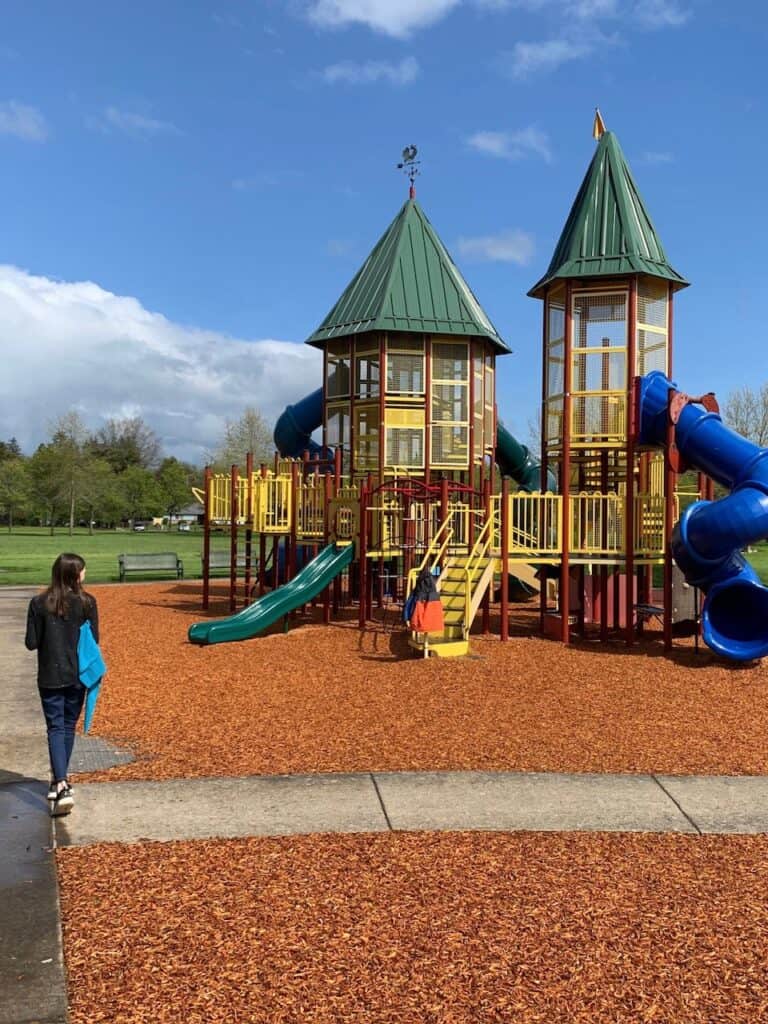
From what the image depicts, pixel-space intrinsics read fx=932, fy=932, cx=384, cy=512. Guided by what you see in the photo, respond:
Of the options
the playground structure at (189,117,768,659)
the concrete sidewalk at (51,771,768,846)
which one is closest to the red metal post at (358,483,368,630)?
the playground structure at (189,117,768,659)

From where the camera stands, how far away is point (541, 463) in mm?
16719

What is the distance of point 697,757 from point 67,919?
533 cm

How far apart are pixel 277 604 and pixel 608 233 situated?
26.7 ft

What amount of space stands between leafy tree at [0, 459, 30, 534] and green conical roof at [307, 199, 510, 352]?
6150 centimetres

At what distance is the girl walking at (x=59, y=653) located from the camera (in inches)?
245

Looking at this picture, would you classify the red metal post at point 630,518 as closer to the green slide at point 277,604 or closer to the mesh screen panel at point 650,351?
the mesh screen panel at point 650,351

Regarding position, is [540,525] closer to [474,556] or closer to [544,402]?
[474,556]

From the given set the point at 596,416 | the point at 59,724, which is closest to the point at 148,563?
the point at 596,416

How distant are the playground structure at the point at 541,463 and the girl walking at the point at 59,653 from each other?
6840mm

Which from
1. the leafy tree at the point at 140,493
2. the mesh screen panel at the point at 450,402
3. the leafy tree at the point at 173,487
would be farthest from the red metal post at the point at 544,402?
the leafy tree at the point at 140,493

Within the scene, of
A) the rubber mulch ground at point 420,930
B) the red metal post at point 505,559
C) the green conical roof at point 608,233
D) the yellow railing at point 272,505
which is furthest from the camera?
the yellow railing at point 272,505

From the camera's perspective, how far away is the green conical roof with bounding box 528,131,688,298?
49.4 feet

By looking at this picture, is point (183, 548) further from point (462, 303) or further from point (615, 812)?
point (615, 812)

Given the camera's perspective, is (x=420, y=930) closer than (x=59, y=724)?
Yes
